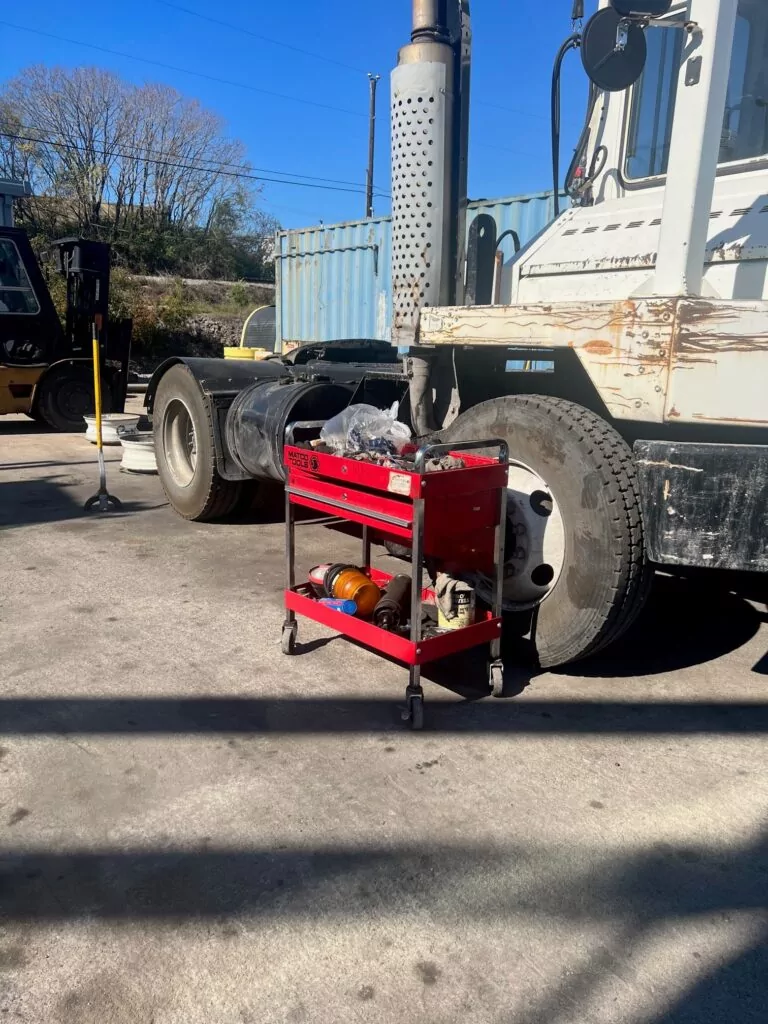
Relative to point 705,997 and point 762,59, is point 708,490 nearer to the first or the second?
point 705,997

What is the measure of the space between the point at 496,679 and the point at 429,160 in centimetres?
242

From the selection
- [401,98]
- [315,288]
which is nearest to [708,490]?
[401,98]

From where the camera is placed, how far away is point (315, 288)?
13367 millimetres

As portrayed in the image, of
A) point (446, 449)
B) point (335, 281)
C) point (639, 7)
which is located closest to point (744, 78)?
point (639, 7)

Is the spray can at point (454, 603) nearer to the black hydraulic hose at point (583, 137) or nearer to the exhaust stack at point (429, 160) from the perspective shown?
the exhaust stack at point (429, 160)

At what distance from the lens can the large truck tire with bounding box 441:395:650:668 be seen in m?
3.18

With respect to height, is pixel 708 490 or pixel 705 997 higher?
pixel 708 490

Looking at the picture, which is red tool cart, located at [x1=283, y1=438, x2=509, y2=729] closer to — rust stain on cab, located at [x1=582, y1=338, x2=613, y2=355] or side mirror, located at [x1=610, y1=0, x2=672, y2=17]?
rust stain on cab, located at [x1=582, y1=338, x2=613, y2=355]

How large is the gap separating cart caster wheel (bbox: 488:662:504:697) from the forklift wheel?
30.3ft

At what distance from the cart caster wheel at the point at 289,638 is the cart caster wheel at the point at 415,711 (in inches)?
33.1

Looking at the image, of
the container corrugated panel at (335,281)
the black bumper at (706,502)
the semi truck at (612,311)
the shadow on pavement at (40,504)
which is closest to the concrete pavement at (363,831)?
the semi truck at (612,311)

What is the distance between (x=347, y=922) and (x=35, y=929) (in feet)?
2.65

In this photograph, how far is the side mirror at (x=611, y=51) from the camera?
10.5ft

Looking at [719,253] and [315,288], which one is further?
[315,288]
